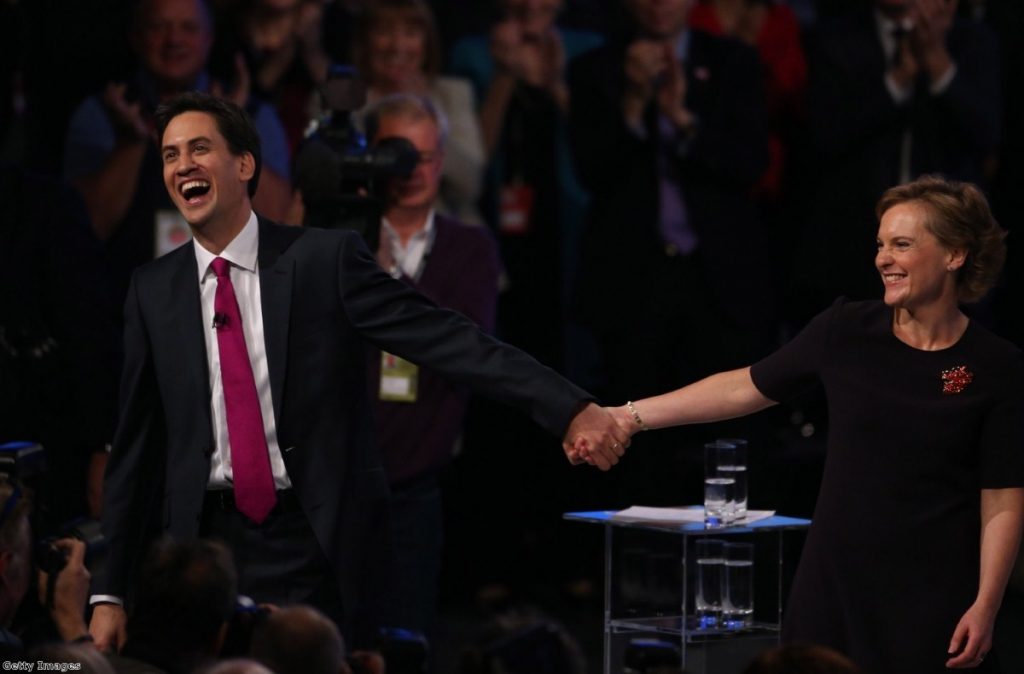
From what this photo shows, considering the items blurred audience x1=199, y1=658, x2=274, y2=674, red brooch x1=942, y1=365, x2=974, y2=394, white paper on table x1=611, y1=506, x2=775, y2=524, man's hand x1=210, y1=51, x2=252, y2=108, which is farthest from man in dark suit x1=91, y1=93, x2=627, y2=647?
man's hand x1=210, y1=51, x2=252, y2=108

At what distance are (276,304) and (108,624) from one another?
76 cm

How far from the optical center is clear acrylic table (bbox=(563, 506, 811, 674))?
409 cm

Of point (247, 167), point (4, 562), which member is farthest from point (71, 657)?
point (247, 167)

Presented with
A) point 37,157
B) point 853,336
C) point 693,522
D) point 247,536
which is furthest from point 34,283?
point 853,336

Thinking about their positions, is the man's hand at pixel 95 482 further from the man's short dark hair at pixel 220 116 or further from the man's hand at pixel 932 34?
the man's hand at pixel 932 34

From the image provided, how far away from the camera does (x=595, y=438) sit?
4.02 m

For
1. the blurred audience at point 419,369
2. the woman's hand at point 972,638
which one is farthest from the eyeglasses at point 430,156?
the woman's hand at point 972,638

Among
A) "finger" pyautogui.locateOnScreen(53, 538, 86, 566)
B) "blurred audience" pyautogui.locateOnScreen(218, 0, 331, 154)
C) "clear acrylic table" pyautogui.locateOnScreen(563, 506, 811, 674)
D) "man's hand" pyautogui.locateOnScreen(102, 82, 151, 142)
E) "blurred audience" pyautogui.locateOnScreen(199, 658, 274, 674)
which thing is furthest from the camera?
"blurred audience" pyautogui.locateOnScreen(218, 0, 331, 154)

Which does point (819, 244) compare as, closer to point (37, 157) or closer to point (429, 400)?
point (429, 400)

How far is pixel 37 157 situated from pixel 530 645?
4154 millimetres

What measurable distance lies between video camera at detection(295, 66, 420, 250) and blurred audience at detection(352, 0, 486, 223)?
1.34 metres

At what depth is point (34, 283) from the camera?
518 centimetres

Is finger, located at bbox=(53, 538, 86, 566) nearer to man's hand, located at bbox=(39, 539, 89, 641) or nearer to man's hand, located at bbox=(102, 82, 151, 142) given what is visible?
man's hand, located at bbox=(39, 539, 89, 641)

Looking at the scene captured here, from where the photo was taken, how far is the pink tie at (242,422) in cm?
373
